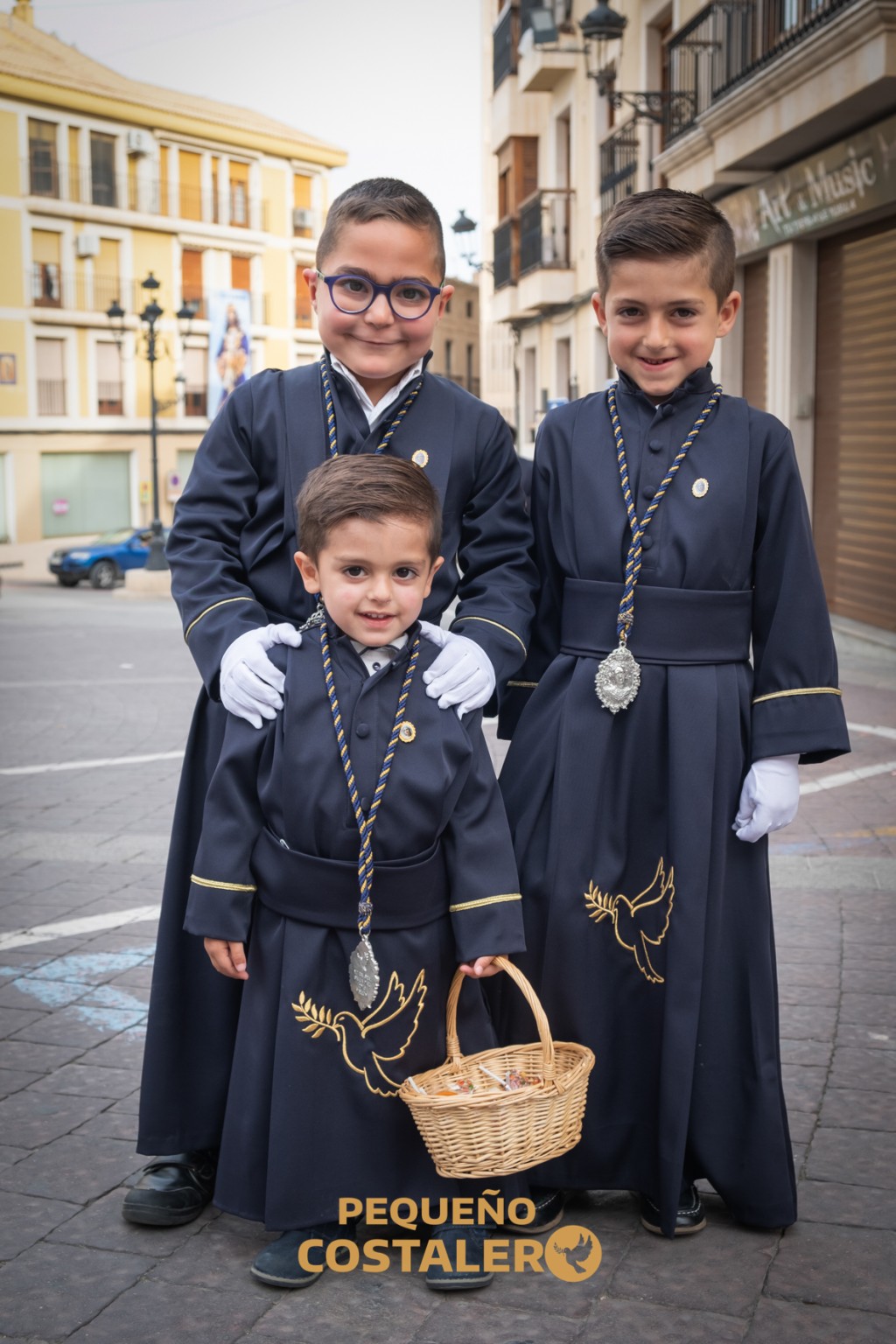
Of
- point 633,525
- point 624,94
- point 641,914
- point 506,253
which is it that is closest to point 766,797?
point 641,914

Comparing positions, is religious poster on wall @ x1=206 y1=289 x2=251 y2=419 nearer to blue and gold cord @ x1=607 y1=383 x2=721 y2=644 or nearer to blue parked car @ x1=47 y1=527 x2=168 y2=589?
blue parked car @ x1=47 y1=527 x2=168 y2=589

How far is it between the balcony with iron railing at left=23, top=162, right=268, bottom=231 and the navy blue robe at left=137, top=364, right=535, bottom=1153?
4092 cm

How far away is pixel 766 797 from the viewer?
9.89 ft

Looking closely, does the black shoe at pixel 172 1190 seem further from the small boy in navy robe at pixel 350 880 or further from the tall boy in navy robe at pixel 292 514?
the small boy in navy robe at pixel 350 880

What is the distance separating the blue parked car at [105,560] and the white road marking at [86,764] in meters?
20.3

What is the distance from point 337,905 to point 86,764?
237 inches

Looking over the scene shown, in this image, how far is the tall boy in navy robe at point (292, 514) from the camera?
9.98 feet

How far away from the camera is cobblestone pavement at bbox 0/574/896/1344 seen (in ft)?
9.07

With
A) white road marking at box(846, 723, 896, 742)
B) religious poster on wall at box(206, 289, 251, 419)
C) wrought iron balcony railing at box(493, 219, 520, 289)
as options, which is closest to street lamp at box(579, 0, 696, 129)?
wrought iron balcony railing at box(493, 219, 520, 289)

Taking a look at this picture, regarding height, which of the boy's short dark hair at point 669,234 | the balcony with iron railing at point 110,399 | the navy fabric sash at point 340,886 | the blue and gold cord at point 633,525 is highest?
the balcony with iron railing at point 110,399

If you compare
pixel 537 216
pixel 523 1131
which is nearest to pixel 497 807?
pixel 523 1131

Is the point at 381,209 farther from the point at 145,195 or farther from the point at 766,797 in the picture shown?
the point at 145,195

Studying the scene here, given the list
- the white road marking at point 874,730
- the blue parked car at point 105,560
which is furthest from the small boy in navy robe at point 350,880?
the blue parked car at point 105,560

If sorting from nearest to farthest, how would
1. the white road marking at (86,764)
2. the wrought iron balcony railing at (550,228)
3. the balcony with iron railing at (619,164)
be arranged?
the white road marking at (86,764), the balcony with iron railing at (619,164), the wrought iron balcony railing at (550,228)
